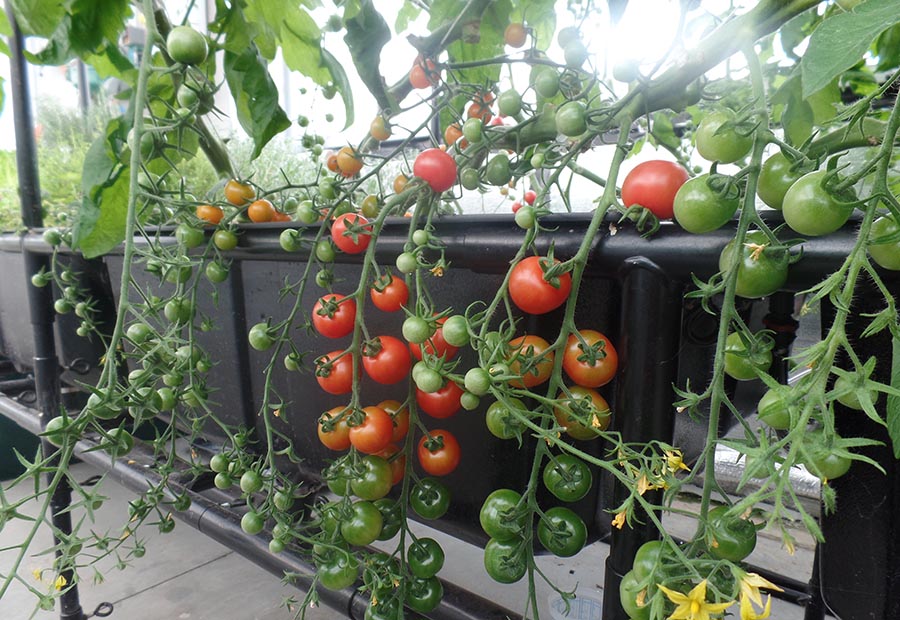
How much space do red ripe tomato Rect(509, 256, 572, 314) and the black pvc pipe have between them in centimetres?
4

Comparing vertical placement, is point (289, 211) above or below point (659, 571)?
above

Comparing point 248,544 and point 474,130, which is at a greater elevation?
point 474,130

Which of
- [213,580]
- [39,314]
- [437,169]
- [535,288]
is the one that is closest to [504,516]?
[535,288]

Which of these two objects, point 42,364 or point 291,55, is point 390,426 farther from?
point 42,364

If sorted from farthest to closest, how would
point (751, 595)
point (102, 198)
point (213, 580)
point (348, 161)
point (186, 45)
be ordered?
point (213, 580) → point (348, 161) → point (102, 198) → point (186, 45) → point (751, 595)

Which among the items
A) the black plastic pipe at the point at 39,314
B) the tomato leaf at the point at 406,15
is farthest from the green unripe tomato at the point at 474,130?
the black plastic pipe at the point at 39,314

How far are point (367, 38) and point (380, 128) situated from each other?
0.51 feet

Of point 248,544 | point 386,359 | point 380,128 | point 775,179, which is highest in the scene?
point 380,128

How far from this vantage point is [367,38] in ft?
1.65

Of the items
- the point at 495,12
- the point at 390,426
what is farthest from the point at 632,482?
the point at 495,12

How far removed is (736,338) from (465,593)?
0.98 feet

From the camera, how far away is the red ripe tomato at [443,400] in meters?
0.39

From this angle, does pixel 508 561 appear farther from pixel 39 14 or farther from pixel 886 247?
pixel 39 14

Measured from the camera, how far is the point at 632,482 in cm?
27
